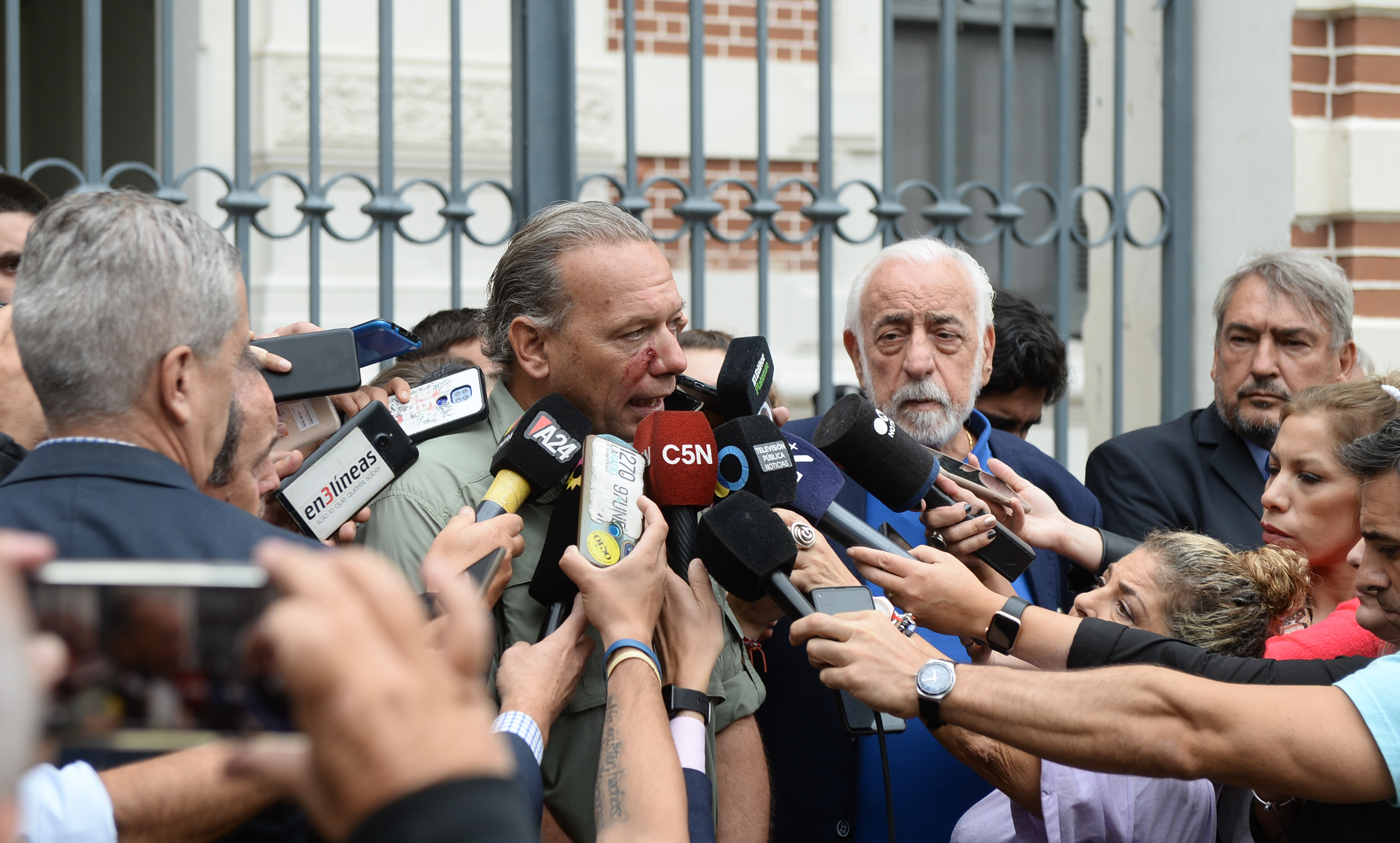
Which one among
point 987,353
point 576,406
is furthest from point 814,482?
point 987,353

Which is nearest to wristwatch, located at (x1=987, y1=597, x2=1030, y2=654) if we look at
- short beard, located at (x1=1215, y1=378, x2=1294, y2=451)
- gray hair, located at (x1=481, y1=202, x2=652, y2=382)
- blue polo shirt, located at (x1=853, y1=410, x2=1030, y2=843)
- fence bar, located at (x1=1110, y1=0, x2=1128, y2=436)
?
blue polo shirt, located at (x1=853, y1=410, x2=1030, y2=843)

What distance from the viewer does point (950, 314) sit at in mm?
3125

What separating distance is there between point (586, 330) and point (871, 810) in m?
1.12

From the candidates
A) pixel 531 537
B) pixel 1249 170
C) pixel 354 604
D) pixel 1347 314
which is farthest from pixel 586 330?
pixel 1249 170

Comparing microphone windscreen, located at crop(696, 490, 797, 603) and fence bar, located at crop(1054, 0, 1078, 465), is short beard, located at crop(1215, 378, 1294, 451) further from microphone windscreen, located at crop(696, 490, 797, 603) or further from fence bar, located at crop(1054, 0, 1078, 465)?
microphone windscreen, located at crop(696, 490, 797, 603)

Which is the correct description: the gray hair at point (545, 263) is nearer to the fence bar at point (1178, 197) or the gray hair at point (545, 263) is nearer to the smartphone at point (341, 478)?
the smartphone at point (341, 478)

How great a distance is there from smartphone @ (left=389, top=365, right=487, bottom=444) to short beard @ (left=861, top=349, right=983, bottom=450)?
3.79 ft

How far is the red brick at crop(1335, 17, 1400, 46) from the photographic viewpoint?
13.9ft

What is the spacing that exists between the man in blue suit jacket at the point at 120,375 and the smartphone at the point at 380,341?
770 mm

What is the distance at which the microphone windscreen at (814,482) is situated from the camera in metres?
2.21

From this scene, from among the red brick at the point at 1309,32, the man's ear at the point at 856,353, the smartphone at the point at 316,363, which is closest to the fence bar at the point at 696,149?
the man's ear at the point at 856,353

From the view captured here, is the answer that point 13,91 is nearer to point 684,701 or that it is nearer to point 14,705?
point 684,701

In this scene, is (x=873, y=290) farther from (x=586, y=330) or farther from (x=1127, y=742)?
(x=1127, y=742)

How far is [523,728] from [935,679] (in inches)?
24.9
